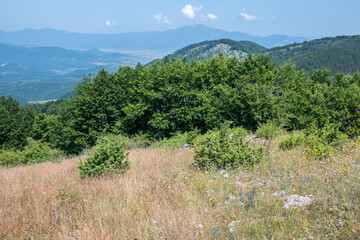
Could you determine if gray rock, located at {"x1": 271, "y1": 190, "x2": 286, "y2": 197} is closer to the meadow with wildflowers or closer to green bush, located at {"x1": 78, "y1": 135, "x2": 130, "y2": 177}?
the meadow with wildflowers

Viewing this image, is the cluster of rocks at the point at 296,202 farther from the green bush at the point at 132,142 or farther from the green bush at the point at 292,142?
the green bush at the point at 132,142

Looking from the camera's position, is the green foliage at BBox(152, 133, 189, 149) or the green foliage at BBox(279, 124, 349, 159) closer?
the green foliage at BBox(279, 124, 349, 159)

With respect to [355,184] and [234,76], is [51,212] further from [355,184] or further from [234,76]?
[234,76]

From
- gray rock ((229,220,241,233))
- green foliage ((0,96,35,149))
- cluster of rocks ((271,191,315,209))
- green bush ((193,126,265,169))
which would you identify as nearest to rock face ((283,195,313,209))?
cluster of rocks ((271,191,315,209))

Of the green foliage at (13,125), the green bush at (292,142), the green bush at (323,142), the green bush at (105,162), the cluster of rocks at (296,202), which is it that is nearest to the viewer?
the cluster of rocks at (296,202)

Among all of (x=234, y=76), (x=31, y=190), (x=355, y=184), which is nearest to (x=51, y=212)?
(x=31, y=190)

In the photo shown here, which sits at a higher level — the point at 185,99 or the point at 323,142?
the point at 323,142

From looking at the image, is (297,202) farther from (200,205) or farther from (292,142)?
(292,142)

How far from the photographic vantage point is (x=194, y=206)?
3.70m

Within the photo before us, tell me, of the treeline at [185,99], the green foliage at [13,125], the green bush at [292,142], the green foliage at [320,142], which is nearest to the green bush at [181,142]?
the green bush at [292,142]

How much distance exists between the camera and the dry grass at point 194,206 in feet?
9.70

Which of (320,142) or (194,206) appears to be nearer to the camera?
(194,206)

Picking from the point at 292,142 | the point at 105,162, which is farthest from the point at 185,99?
the point at 105,162

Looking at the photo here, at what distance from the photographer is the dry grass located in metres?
2.96
